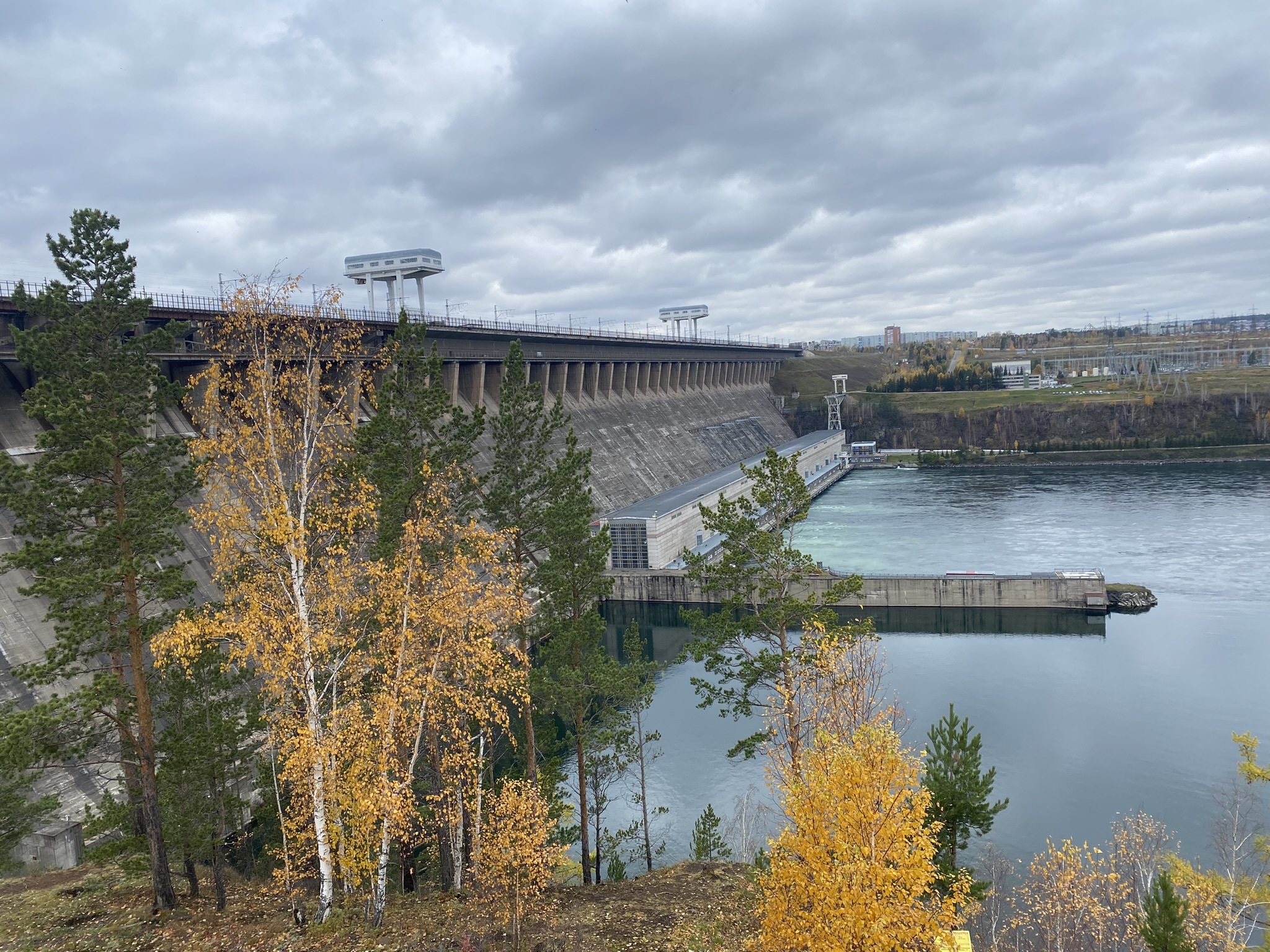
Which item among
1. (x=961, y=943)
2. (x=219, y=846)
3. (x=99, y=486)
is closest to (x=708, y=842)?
(x=961, y=943)

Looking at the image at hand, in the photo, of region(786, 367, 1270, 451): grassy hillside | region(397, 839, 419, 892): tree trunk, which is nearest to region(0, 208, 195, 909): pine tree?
region(397, 839, 419, 892): tree trunk

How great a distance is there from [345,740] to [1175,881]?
788 inches

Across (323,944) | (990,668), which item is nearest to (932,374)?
(990,668)

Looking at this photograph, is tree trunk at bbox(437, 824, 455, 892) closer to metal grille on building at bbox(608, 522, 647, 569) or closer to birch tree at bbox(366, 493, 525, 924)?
birch tree at bbox(366, 493, 525, 924)

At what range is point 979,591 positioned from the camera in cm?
4897

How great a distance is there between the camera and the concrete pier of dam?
48000 millimetres

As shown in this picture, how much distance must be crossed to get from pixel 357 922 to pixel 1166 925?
45.1 ft

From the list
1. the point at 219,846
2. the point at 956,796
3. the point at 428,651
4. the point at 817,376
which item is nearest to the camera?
the point at 428,651

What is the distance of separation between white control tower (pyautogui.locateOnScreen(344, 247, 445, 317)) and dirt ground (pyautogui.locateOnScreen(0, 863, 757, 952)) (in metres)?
55.3

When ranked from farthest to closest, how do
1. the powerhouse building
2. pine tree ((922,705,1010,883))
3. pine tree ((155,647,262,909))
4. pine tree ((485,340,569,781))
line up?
1. the powerhouse building
2. pine tree ((485,340,569,781))
3. pine tree ((922,705,1010,883))
4. pine tree ((155,647,262,909))

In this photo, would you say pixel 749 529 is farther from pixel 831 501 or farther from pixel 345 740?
pixel 831 501

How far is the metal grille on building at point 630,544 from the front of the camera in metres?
54.5

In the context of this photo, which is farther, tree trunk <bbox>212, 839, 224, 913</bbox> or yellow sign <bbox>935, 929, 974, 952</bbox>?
tree trunk <bbox>212, 839, 224, 913</bbox>

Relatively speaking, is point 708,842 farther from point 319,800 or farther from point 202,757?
point 202,757
